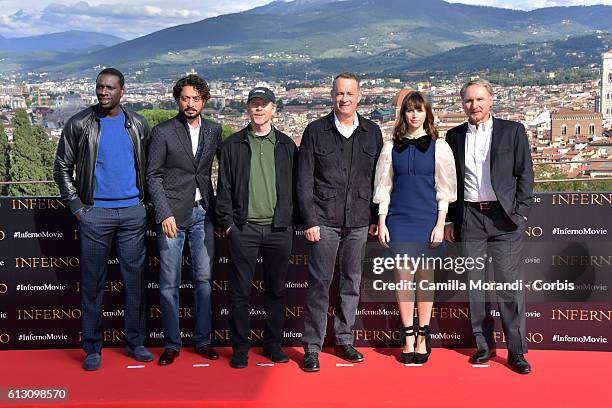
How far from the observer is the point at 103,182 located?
3494 mm

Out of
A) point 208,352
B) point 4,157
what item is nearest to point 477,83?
point 208,352

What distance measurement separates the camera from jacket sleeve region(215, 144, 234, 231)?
11.3 feet

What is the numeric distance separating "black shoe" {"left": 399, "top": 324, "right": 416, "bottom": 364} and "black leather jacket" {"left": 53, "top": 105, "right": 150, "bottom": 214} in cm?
147

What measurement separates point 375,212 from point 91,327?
1490mm

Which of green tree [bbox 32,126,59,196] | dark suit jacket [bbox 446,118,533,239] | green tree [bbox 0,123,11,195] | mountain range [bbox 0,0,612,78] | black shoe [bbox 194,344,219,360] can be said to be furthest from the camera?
mountain range [bbox 0,0,612,78]

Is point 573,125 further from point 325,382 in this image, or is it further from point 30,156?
point 325,382

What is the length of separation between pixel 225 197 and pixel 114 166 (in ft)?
1.79

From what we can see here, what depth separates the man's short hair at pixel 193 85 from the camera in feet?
11.5

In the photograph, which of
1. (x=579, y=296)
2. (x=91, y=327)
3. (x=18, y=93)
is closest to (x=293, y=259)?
(x=91, y=327)

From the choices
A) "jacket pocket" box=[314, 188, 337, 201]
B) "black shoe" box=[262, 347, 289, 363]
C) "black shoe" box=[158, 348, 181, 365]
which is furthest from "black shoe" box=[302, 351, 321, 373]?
"jacket pocket" box=[314, 188, 337, 201]

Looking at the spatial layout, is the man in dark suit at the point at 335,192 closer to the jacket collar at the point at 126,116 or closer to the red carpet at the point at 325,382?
the red carpet at the point at 325,382

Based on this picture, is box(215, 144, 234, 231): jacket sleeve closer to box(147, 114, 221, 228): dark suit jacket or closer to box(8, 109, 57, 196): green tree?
box(147, 114, 221, 228): dark suit jacket

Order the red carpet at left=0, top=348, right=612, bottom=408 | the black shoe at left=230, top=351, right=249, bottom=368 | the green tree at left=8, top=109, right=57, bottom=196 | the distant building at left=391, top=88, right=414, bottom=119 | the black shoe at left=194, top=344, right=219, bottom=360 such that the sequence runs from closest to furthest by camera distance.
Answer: the red carpet at left=0, top=348, right=612, bottom=408
the distant building at left=391, top=88, right=414, bottom=119
the black shoe at left=230, top=351, right=249, bottom=368
the black shoe at left=194, top=344, right=219, bottom=360
the green tree at left=8, top=109, right=57, bottom=196

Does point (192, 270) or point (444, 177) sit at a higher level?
point (444, 177)
